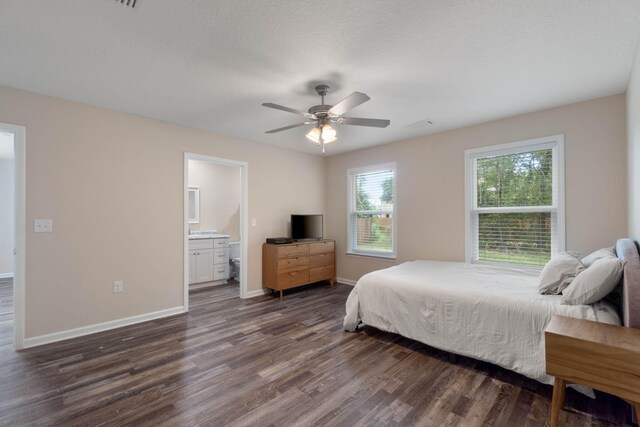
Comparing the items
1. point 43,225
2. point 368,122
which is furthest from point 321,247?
point 43,225

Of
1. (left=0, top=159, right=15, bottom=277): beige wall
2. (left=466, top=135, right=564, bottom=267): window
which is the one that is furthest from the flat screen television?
(left=0, top=159, right=15, bottom=277): beige wall

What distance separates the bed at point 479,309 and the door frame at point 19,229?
3194mm

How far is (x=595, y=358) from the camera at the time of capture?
4.92 feet

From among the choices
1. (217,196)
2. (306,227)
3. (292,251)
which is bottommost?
(292,251)

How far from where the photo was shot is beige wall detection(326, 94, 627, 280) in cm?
289

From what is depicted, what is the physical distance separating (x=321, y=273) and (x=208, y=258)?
6.71 ft

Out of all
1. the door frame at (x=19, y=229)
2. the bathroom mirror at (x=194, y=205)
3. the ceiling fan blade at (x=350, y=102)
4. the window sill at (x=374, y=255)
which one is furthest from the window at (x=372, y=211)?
the door frame at (x=19, y=229)

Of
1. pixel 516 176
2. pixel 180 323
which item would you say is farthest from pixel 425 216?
pixel 180 323

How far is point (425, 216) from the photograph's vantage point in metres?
4.28

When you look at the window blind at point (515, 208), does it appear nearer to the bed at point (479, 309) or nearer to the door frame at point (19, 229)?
the bed at point (479, 309)

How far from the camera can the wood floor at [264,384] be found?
1803 millimetres

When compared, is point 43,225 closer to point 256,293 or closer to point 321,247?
point 256,293

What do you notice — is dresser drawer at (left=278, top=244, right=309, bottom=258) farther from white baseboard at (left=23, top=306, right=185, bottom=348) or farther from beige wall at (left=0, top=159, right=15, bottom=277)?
beige wall at (left=0, top=159, right=15, bottom=277)

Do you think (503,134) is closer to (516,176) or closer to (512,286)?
(516,176)
